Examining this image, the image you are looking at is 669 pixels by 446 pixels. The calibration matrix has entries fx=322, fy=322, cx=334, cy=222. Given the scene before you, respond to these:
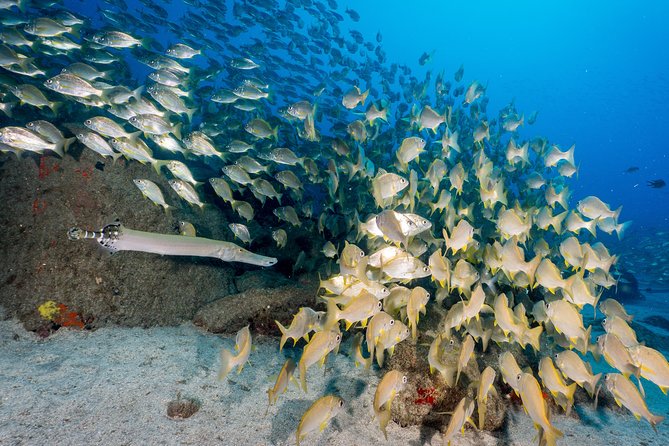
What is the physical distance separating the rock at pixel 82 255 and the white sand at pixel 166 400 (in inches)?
16.0

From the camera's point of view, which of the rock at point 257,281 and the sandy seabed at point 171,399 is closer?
the sandy seabed at point 171,399

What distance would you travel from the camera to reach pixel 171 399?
3.51 metres

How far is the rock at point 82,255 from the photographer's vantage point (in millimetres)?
4781

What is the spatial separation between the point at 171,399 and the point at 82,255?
2929mm

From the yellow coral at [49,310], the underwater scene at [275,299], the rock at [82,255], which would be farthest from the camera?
the rock at [82,255]

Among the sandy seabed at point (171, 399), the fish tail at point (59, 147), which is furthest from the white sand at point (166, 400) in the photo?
the fish tail at point (59, 147)

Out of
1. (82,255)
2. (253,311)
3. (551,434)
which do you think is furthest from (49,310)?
(551,434)

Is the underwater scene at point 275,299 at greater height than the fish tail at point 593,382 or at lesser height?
lesser

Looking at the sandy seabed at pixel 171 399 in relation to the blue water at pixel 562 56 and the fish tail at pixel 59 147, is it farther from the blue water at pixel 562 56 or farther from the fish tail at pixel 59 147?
the blue water at pixel 562 56

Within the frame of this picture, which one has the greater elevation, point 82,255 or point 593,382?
point 593,382

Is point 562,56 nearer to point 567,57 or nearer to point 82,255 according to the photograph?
point 567,57

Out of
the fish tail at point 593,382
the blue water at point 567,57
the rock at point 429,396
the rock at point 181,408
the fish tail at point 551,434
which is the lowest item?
the rock at point 181,408

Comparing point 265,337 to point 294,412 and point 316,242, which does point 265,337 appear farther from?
point 316,242

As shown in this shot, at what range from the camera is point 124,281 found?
16.9 feet
